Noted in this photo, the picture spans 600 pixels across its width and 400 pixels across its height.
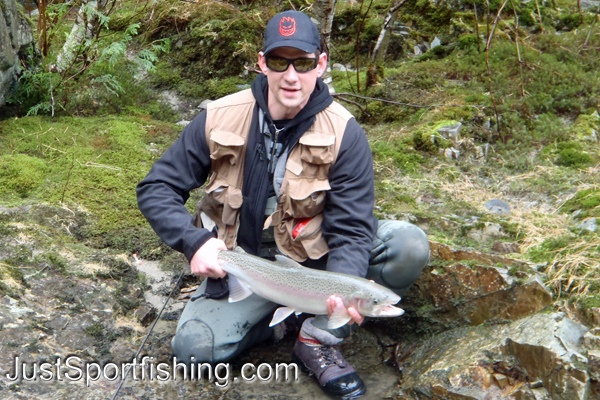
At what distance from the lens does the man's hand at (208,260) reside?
3.69 metres

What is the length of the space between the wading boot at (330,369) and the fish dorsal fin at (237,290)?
0.56 m

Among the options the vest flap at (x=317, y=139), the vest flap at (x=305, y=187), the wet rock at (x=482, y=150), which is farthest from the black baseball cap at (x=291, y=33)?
the wet rock at (x=482, y=150)

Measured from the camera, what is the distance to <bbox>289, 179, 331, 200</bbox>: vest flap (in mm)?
3891

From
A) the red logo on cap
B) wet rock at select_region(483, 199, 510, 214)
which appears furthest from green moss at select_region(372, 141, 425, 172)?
the red logo on cap

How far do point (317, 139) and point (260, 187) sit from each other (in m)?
0.51

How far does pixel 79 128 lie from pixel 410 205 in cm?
410

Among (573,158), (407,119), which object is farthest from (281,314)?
(407,119)

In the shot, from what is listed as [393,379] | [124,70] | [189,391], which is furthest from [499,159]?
[124,70]

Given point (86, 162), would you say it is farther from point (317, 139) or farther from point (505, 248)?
point (505, 248)

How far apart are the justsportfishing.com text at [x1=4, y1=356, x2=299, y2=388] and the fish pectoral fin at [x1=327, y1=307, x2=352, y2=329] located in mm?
807

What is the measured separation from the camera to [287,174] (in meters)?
3.96

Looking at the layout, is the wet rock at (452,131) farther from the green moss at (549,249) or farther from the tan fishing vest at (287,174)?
the tan fishing vest at (287,174)

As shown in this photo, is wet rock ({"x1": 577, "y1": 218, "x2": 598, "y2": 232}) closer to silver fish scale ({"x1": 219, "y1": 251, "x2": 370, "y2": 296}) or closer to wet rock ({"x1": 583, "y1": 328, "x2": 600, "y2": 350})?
wet rock ({"x1": 583, "y1": 328, "x2": 600, "y2": 350})

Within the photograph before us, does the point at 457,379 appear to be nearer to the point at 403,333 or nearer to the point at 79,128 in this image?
the point at 403,333
